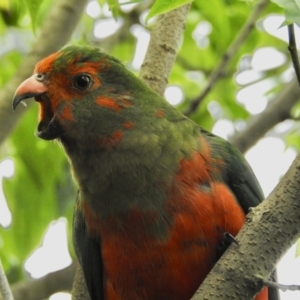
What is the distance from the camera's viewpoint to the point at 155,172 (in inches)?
129

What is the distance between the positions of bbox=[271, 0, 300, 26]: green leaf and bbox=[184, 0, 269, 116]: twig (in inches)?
95.2

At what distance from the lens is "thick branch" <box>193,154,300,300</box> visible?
2.50 m

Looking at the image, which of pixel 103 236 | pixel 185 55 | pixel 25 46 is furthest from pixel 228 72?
pixel 103 236

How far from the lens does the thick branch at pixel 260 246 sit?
2504 mm

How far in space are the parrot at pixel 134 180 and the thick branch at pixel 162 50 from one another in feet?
1.63

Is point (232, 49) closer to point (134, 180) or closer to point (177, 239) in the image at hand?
point (134, 180)

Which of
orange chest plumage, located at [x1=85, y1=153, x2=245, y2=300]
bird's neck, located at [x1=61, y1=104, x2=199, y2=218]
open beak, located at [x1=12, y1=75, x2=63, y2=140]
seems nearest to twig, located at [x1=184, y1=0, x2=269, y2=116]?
bird's neck, located at [x1=61, y1=104, x2=199, y2=218]

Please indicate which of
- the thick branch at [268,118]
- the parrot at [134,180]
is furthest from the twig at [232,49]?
the parrot at [134,180]

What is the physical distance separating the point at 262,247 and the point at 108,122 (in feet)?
3.90

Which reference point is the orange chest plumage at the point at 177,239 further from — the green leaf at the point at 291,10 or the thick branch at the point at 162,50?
the green leaf at the point at 291,10

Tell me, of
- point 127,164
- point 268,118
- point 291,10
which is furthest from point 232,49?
point 291,10

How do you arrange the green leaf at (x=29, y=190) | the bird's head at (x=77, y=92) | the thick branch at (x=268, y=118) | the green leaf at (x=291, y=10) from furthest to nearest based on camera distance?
the thick branch at (x=268, y=118) < the green leaf at (x=29, y=190) < the bird's head at (x=77, y=92) < the green leaf at (x=291, y=10)

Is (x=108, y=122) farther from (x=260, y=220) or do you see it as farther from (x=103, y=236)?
(x=260, y=220)

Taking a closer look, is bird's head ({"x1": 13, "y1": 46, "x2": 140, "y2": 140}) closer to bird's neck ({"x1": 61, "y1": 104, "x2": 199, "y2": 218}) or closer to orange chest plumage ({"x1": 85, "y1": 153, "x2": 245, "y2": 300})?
bird's neck ({"x1": 61, "y1": 104, "x2": 199, "y2": 218})
